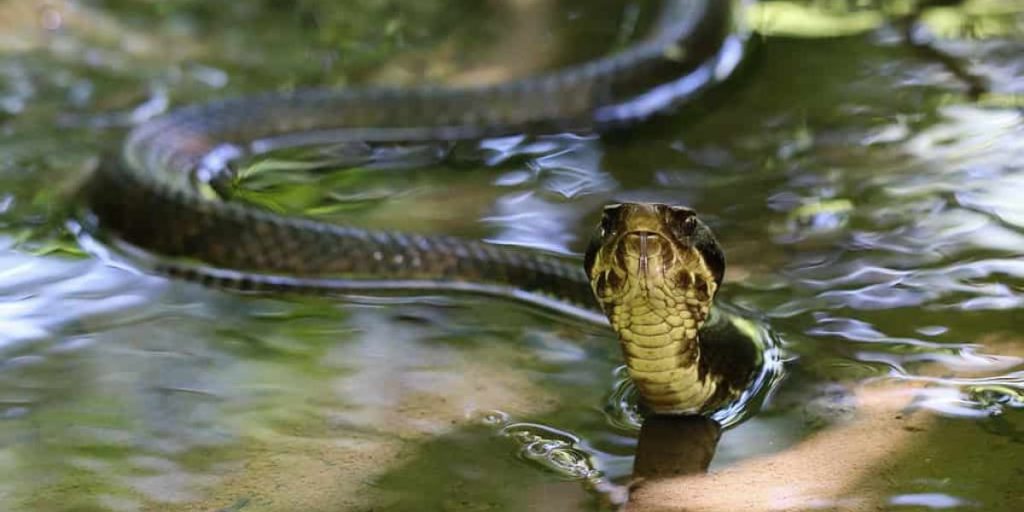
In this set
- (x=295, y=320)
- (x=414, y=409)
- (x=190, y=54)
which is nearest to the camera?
(x=414, y=409)

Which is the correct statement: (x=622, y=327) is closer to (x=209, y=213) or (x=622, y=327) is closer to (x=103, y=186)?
(x=209, y=213)

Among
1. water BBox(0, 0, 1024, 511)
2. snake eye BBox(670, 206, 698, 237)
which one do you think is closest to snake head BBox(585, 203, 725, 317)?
snake eye BBox(670, 206, 698, 237)

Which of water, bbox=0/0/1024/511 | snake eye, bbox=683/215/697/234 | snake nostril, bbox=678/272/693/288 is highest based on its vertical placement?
snake eye, bbox=683/215/697/234

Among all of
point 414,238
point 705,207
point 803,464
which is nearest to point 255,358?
point 414,238

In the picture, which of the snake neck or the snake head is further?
the snake neck

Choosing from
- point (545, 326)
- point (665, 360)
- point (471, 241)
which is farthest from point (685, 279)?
point (471, 241)

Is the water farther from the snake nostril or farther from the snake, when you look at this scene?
the snake nostril

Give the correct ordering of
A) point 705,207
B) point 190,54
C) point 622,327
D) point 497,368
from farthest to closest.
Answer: point 190,54, point 705,207, point 497,368, point 622,327
